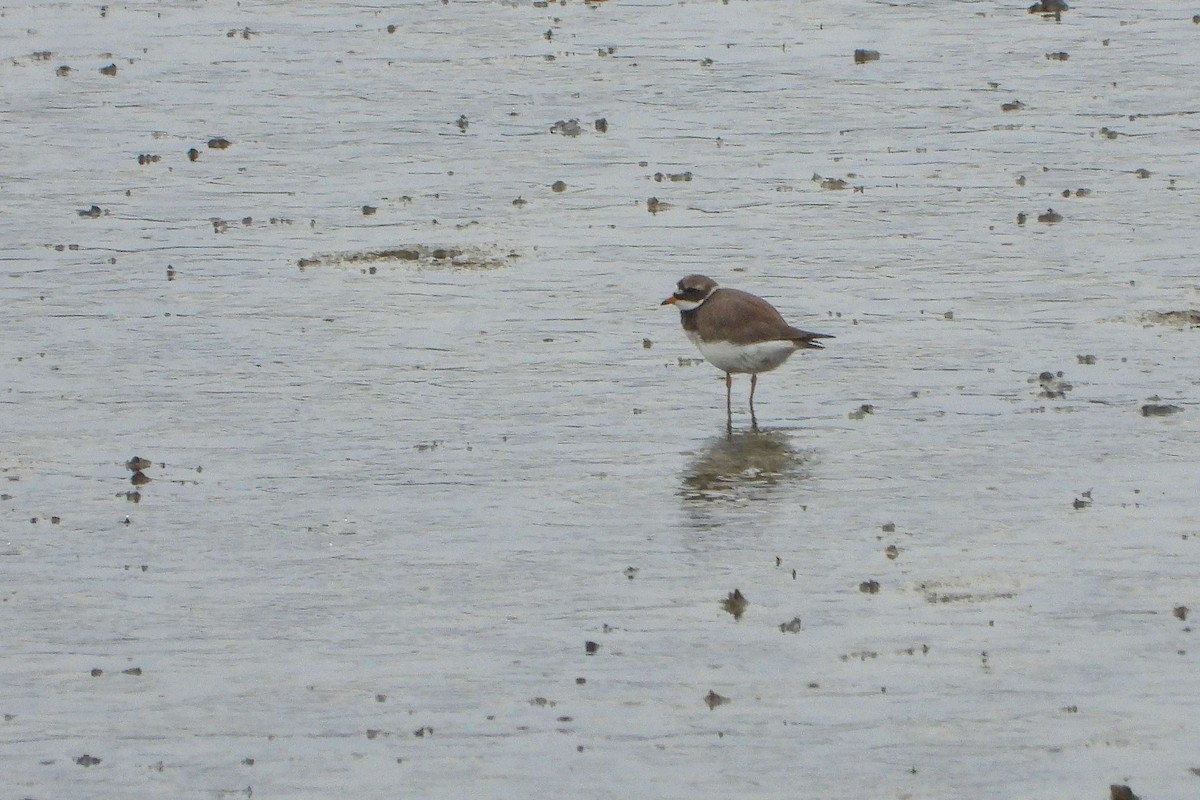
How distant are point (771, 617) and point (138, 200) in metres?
12.1

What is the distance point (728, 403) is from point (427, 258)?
5071 millimetres

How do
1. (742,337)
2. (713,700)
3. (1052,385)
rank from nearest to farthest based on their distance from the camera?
(713,700), (742,337), (1052,385)

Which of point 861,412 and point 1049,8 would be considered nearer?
point 861,412

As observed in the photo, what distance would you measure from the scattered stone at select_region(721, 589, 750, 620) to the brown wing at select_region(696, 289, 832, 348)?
362 centimetres

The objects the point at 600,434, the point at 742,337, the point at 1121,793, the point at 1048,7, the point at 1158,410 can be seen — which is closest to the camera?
the point at 1121,793

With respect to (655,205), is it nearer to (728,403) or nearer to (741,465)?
(728,403)

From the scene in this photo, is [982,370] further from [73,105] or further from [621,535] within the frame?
[73,105]

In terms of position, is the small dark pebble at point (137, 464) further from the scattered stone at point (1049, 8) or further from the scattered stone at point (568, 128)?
the scattered stone at point (1049, 8)

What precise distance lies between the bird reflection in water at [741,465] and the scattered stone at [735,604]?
1.86 metres

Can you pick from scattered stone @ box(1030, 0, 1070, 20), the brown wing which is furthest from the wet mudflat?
scattered stone @ box(1030, 0, 1070, 20)

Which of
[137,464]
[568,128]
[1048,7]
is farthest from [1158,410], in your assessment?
[1048,7]

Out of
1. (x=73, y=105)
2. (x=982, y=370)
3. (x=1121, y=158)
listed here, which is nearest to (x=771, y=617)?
(x=982, y=370)

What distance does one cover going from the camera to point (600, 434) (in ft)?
45.5

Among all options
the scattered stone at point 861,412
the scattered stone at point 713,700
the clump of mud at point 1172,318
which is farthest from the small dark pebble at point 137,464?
the clump of mud at point 1172,318
